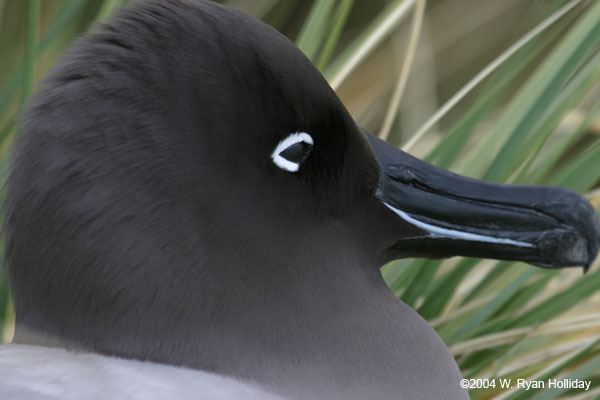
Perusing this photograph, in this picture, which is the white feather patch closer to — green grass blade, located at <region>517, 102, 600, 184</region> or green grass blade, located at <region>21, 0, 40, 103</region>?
green grass blade, located at <region>21, 0, 40, 103</region>

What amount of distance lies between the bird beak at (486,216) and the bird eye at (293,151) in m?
0.31

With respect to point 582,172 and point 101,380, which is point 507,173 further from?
point 101,380

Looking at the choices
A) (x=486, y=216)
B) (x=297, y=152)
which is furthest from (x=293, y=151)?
(x=486, y=216)

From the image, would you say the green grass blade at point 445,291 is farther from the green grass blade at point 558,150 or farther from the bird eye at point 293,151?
the bird eye at point 293,151

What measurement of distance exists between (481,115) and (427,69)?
191 cm

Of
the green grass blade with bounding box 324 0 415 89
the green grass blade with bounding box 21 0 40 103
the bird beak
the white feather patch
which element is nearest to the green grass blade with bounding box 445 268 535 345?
the bird beak

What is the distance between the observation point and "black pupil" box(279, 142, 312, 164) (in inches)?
81.2

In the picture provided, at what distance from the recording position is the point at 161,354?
189 cm

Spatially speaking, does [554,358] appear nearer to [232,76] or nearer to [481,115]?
[481,115]

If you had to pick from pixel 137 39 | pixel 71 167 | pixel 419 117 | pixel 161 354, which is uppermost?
pixel 137 39

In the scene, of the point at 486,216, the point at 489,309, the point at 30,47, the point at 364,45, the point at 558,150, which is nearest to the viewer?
the point at 486,216

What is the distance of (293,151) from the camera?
81.4 inches

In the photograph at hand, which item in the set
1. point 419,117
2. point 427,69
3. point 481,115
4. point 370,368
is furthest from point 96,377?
point 427,69

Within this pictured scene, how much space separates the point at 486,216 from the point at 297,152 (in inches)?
20.9
